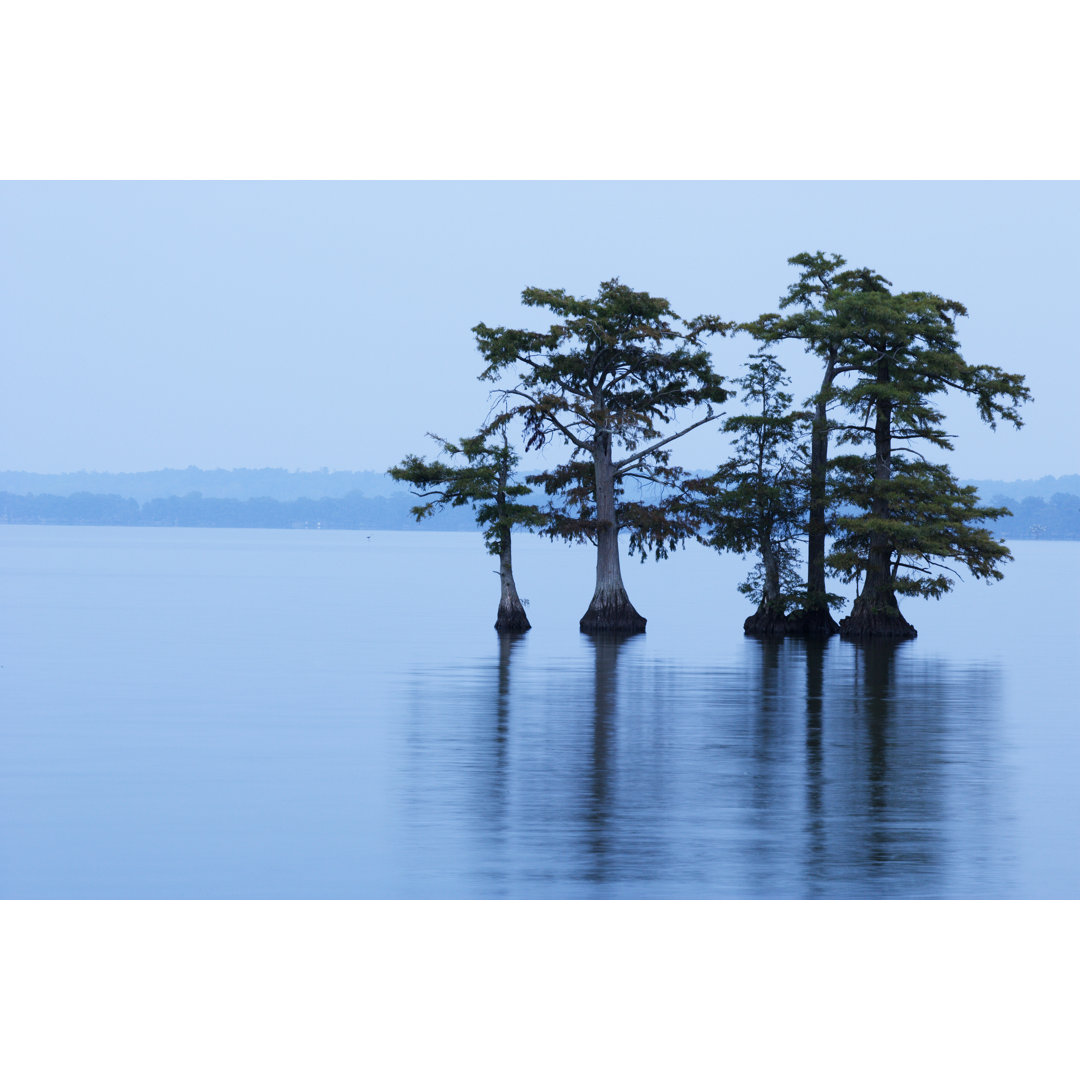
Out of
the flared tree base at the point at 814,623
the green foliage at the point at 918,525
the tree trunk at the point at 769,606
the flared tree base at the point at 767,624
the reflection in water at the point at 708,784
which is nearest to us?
the reflection in water at the point at 708,784

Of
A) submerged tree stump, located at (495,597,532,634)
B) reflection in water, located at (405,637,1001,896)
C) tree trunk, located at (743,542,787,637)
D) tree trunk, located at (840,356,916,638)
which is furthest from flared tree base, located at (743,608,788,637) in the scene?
reflection in water, located at (405,637,1001,896)

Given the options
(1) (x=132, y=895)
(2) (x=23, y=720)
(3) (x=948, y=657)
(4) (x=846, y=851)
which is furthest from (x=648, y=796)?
(3) (x=948, y=657)

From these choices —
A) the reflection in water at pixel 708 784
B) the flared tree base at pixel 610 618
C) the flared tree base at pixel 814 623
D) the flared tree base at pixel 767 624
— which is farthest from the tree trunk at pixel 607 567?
the reflection in water at pixel 708 784

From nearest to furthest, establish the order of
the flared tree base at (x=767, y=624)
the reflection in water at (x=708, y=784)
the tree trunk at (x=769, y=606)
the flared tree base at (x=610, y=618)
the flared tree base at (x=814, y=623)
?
the reflection in water at (x=708, y=784)
the flared tree base at (x=814, y=623)
the tree trunk at (x=769, y=606)
the flared tree base at (x=767, y=624)
the flared tree base at (x=610, y=618)

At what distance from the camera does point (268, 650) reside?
47250 millimetres

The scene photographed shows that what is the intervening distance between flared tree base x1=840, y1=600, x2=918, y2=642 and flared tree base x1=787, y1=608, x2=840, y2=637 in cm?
94

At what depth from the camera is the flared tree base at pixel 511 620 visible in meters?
55.9

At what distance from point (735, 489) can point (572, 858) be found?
35247 mm

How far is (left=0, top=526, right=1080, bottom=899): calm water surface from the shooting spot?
16.2m

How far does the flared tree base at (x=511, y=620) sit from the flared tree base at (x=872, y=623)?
11.2m

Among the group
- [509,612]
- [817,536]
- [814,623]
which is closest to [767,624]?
[814,623]

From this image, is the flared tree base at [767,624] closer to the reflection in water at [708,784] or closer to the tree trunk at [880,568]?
the tree trunk at [880,568]

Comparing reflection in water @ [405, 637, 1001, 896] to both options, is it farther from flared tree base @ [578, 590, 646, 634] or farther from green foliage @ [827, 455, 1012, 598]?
flared tree base @ [578, 590, 646, 634]

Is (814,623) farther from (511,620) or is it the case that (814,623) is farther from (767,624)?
(511,620)
